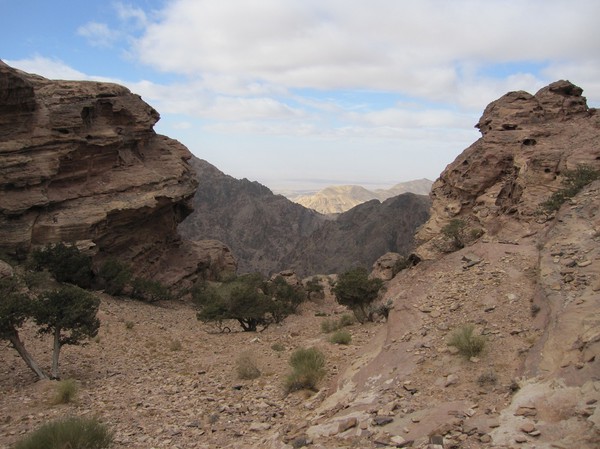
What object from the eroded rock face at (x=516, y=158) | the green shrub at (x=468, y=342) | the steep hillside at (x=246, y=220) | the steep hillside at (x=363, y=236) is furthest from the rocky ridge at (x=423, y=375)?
the steep hillside at (x=246, y=220)

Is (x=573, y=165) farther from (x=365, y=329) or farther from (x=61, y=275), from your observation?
(x=61, y=275)

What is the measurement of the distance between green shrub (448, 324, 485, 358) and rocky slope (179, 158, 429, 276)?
6236 centimetres

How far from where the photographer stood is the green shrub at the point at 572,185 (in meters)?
15.5

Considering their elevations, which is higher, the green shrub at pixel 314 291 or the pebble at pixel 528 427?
the pebble at pixel 528 427

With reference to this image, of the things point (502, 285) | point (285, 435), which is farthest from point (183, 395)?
point (502, 285)

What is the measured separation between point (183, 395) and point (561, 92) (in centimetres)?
2525

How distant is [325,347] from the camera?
14.4 metres

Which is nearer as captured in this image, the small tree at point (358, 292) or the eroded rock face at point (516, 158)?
the eroded rock face at point (516, 158)

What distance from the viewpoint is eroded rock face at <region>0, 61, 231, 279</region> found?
103 feet

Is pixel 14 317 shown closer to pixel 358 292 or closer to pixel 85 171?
pixel 358 292

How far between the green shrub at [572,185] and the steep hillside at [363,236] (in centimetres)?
5620

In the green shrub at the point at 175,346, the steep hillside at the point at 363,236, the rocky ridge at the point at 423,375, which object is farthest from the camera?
the steep hillside at the point at 363,236

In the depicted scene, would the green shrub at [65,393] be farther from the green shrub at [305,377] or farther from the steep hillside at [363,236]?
the steep hillside at [363,236]

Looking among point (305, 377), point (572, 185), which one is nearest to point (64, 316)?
point (305, 377)
